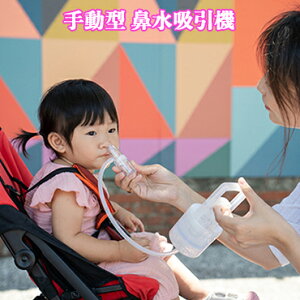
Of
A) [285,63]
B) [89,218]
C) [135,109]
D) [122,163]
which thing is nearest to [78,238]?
[89,218]

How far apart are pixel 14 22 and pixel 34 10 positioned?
154 mm

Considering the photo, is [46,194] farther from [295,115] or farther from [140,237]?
[295,115]

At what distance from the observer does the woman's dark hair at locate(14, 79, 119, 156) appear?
81.0 inches

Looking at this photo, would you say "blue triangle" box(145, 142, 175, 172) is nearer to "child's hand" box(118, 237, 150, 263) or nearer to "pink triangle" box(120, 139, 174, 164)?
"pink triangle" box(120, 139, 174, 164)

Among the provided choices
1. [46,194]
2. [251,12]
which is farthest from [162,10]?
[46,194]

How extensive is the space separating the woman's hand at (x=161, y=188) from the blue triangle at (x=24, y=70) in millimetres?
1868

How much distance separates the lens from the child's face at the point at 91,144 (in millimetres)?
2055

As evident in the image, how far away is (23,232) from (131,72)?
242 cm

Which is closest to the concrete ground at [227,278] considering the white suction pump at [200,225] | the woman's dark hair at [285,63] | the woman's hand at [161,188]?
the woman's hand at [161,188]

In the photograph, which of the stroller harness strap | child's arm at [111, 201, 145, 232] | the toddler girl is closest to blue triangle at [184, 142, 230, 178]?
child's arm at [111, 201, 145, 232]

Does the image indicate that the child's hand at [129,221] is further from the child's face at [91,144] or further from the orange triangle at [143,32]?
the orange triangle at [143,32]

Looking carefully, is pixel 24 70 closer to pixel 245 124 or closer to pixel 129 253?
pixel 245 124

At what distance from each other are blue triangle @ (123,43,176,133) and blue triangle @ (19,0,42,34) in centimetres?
59

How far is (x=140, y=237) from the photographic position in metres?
2.08
